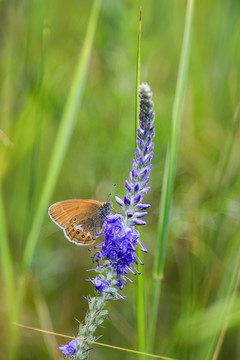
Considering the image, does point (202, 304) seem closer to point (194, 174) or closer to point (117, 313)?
point (117, 313)

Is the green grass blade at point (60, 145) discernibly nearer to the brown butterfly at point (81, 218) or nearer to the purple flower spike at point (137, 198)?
the brown butterfly at point (81, 218)

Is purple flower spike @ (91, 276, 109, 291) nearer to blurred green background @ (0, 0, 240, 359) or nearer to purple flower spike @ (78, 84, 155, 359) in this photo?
purple flower spike @ (78, 84, 155, 359)

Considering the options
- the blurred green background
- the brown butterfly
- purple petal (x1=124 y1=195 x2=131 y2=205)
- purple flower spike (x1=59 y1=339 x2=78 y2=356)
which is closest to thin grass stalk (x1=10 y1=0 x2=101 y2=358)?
the brown butterfly

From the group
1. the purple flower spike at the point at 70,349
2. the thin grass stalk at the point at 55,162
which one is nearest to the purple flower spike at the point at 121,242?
the purple flower spike at the point at 70,349

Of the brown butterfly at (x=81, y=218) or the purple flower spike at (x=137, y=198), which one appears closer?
the purple flower spike at (x=137, y=198)

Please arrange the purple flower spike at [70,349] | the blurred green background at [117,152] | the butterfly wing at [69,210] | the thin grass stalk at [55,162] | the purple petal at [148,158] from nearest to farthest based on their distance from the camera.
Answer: the purple petal at [148,158]
the purple flower spike at [70,349]
the butterfly wing at [69,210]
the thin grass stalk at [55,162]
the blurred green background at [117,152]

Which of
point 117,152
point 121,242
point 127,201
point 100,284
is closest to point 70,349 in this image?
point 100,284

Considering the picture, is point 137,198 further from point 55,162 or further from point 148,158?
point 55,162

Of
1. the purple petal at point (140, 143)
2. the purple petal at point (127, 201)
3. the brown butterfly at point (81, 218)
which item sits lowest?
the brown butterfly at point (81, 218)

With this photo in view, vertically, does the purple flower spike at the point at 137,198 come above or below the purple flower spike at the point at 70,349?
above
